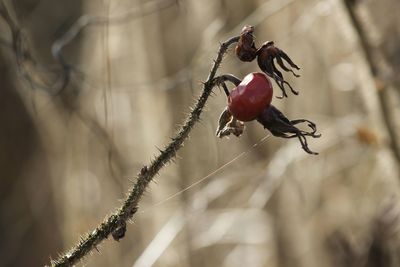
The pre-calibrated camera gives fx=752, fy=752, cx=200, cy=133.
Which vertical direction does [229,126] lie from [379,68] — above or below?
above

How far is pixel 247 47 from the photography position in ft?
2.72

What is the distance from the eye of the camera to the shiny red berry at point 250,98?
805 mm

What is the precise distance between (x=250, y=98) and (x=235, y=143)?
158cm

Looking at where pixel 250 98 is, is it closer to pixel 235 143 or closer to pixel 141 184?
pixel 141 184

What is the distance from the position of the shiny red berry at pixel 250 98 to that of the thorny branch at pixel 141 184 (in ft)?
0.10

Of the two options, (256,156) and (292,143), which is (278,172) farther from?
(256,156)

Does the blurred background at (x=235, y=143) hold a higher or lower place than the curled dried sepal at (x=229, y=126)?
lower

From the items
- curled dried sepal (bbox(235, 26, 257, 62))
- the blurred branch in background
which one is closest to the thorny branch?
curled dried sepal (bbox(235, 26, 257, 62))

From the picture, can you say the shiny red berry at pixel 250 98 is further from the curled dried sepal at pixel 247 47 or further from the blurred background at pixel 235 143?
the blurred background at pixel 235 143

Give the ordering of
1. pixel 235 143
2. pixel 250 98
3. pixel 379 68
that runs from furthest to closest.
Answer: pixel 235 143 → pixel 379 68 → pixel 250 98

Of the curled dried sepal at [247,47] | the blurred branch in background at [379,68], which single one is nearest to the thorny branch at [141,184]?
the curled dried sepal at [247,47]

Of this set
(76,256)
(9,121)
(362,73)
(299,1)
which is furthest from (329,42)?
(9,121)

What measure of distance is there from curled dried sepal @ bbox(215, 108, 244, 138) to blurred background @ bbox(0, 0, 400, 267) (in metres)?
0.89

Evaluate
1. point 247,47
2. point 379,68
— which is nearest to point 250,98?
point 247,47
